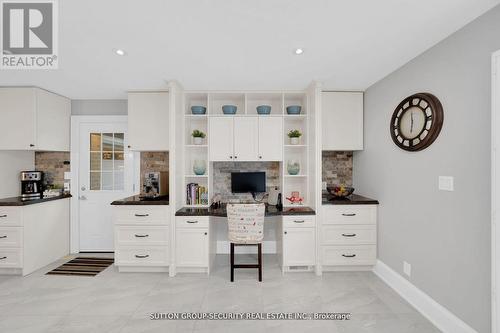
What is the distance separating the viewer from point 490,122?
5.79 feet

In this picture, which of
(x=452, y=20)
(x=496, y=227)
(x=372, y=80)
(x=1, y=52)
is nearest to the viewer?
(x=496, y=227)

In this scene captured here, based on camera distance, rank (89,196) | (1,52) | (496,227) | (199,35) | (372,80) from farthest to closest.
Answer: (89,196), (372,80), (1,52), (199,35), (496,227)

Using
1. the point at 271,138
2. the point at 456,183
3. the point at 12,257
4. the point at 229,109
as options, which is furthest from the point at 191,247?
the point at 456,183

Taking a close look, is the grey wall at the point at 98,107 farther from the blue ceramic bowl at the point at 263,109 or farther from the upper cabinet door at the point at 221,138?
the blue ceramic bowl at the point at 263,109

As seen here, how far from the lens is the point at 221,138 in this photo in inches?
139

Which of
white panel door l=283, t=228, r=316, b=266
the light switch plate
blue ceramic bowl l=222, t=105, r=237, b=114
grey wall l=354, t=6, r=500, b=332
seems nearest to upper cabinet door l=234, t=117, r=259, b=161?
blue ceramic bowl l=222, t=105, r=237, b=114

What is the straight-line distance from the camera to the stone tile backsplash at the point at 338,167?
156 inches

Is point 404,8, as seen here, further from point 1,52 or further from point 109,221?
point 109,221

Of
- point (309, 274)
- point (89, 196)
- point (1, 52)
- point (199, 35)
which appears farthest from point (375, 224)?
point (1, 52)

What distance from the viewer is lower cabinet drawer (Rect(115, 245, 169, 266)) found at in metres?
3.23

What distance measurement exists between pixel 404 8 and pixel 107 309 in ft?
11.9

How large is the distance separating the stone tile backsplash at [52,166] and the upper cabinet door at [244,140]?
2.80 metres

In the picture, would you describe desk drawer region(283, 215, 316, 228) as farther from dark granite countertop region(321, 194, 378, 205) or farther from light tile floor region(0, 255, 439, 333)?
light tile floor region(0, 255, 439, 333)

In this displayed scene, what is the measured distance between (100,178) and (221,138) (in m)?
2.14
